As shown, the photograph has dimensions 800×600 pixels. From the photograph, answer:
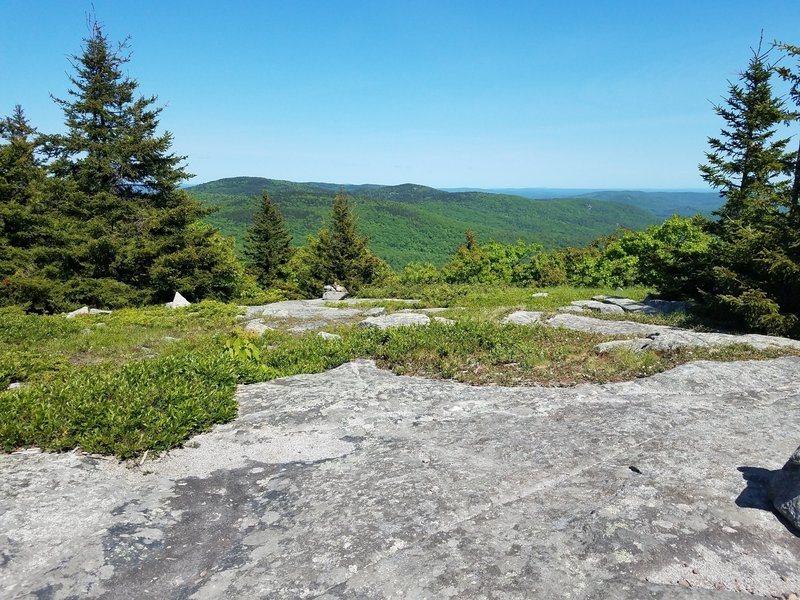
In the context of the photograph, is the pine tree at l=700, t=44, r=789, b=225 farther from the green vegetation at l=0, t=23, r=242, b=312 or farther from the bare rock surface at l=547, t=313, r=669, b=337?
the green vegetation at l=0, t=23, r=242, b=312

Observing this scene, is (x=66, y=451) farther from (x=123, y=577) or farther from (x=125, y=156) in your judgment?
(x=125, y=156)

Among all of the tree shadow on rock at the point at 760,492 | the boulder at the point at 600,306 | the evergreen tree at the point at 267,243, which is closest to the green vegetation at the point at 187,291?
the boulder at the point at 600,306

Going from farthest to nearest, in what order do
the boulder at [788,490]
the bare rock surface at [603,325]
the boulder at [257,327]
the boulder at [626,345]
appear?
the boulder at [257,327] → the bare rock surface at [603,325] → the boulder at [626,345] → the boulder at [788,490]

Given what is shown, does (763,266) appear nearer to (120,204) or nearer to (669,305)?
(669,305)

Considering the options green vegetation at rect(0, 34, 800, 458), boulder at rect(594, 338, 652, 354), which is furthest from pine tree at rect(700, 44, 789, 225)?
boulder at rect(594, 338, 652, 354)

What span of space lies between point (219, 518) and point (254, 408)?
2.96 metres

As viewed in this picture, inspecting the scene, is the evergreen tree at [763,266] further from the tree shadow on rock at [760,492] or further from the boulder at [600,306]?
the tree shadow on rock at [760,492]

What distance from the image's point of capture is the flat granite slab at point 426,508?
13.0 feet

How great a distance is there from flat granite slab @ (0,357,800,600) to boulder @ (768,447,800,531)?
0.15 meters

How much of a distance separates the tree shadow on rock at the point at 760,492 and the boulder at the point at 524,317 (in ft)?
35.4

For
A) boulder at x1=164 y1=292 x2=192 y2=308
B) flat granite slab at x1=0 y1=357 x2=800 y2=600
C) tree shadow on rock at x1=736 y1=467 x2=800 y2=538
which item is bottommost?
boulder at x1=164 y1=292 x2=192 y2=308

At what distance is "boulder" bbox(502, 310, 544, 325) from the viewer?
16.5 m

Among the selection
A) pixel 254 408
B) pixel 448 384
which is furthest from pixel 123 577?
pixel 448 384

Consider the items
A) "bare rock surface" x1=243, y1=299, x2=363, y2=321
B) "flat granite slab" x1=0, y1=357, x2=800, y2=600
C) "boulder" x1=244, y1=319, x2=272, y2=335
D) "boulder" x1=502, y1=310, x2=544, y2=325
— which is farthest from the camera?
"bare rock surface" x1=243, y1=299, x2=363, y2=321
